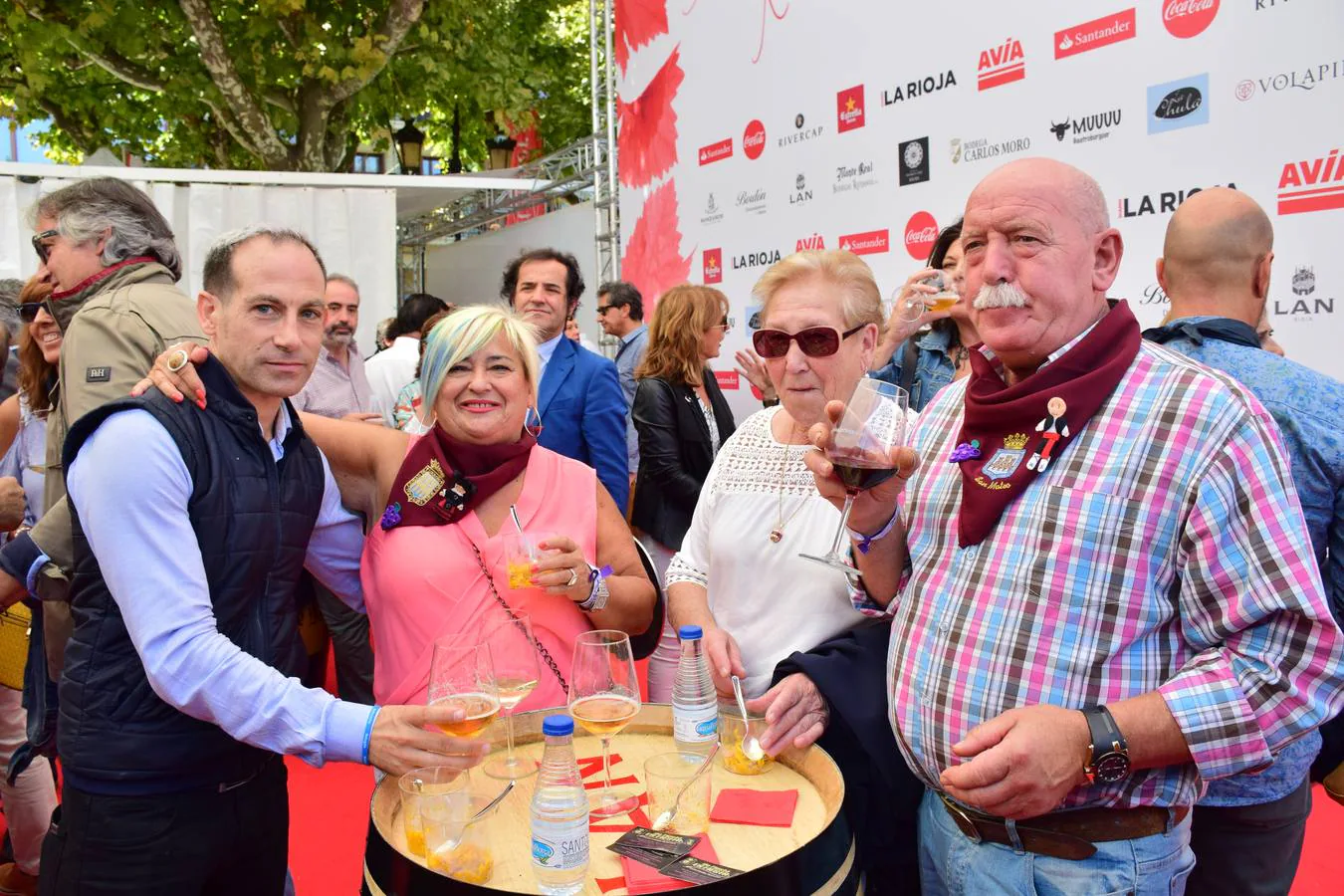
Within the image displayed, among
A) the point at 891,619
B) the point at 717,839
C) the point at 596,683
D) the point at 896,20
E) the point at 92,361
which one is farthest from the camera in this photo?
the point at 896,20

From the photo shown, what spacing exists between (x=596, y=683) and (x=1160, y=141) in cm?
342

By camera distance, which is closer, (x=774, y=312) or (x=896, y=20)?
(x=774, y=312)

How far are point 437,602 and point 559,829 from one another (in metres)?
0.88

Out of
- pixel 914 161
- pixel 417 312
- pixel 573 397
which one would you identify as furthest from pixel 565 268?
pixel 914 161

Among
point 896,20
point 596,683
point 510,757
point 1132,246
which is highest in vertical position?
point 896,20

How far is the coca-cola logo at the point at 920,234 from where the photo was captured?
504 centimetres

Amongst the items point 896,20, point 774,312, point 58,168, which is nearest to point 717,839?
point 774,312

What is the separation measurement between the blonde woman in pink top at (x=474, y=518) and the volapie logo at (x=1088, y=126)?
9.62ft

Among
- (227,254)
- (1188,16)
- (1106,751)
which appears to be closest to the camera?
(1106,751)

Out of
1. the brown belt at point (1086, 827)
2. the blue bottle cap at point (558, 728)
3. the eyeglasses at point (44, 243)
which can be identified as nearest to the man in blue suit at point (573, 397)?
the eyeglasses at point (44, 243)

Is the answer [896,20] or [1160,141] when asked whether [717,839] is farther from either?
[896,20]

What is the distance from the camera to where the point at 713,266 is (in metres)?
7.20

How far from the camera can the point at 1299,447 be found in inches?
82.2

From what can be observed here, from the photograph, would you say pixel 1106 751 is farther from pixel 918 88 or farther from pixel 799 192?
pixel 799 192
